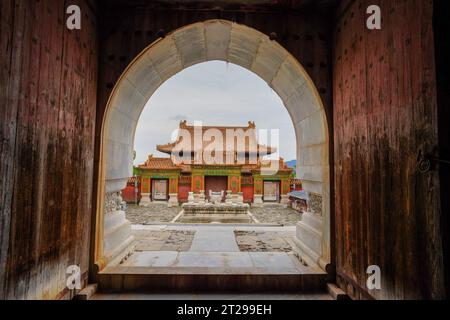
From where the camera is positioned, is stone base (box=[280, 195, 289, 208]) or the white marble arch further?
stone base (box=[280, 195, 289, 208])

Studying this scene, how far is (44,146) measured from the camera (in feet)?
7.02

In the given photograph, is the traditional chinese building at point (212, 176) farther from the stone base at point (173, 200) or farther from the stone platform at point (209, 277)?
the stone platform at point (209, 277)

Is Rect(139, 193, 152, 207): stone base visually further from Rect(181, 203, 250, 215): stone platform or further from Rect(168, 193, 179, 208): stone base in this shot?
Rect(181, 203, 250, 215): stone platform

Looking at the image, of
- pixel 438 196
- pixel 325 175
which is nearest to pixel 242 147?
pixel 325 175

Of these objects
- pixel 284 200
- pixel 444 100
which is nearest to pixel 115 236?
pixel 444 100

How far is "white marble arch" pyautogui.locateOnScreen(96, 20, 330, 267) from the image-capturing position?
3.29 m

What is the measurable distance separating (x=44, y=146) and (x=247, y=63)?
11.4 ft

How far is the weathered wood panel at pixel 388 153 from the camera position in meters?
1.72

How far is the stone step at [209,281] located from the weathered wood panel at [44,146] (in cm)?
38

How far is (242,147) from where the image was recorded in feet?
88.4

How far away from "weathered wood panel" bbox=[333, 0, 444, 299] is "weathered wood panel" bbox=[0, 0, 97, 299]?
280 cm

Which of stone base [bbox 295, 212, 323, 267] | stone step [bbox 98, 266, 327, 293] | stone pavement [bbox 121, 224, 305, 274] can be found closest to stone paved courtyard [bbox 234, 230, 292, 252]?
stone pavement [bbox 121, 224, 305, 274]
